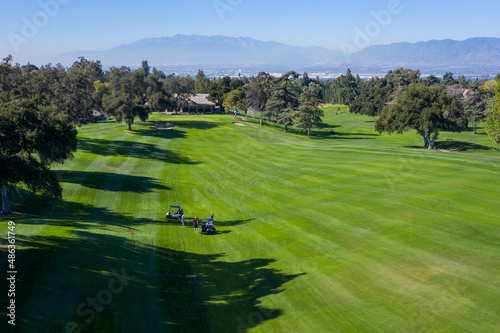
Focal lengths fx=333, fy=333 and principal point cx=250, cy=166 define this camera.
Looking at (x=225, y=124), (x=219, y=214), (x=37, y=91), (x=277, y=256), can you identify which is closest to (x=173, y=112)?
(x=225, y=124)

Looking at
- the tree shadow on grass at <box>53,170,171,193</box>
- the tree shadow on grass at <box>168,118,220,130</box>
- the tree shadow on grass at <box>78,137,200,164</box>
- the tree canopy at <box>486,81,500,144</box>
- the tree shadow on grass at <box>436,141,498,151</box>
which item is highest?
the tree canopy at <box>486,81,500,144</box>

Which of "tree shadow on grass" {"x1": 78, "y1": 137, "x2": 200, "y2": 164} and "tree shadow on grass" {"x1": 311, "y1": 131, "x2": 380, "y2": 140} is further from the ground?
"tree shadow on grass" {"x1": 311, "y1": 131, "x2": 380, "y2": 140}

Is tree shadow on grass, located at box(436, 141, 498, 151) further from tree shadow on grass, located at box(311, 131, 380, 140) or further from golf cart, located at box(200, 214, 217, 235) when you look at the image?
golf cart, located at box(200, 214, 217, 235)

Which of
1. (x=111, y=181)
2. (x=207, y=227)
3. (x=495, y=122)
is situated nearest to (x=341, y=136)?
(x=495, y=122)

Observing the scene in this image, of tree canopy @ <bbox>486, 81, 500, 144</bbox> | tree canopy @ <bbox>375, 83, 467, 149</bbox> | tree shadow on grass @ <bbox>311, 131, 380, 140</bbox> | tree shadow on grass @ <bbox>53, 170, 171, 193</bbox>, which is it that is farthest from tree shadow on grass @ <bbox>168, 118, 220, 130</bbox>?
tree canopy @ <bbox>486, 81, 500, 144</bbox>

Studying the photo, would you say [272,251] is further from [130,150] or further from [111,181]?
[130,150]

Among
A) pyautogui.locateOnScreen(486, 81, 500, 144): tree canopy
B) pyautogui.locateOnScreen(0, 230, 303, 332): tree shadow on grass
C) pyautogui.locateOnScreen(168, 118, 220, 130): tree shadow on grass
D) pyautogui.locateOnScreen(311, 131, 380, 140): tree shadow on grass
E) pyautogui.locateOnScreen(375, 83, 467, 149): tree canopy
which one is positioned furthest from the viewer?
pyautogui.locateOnScreen(311, 131, 380, 140): tree shadow on grass
